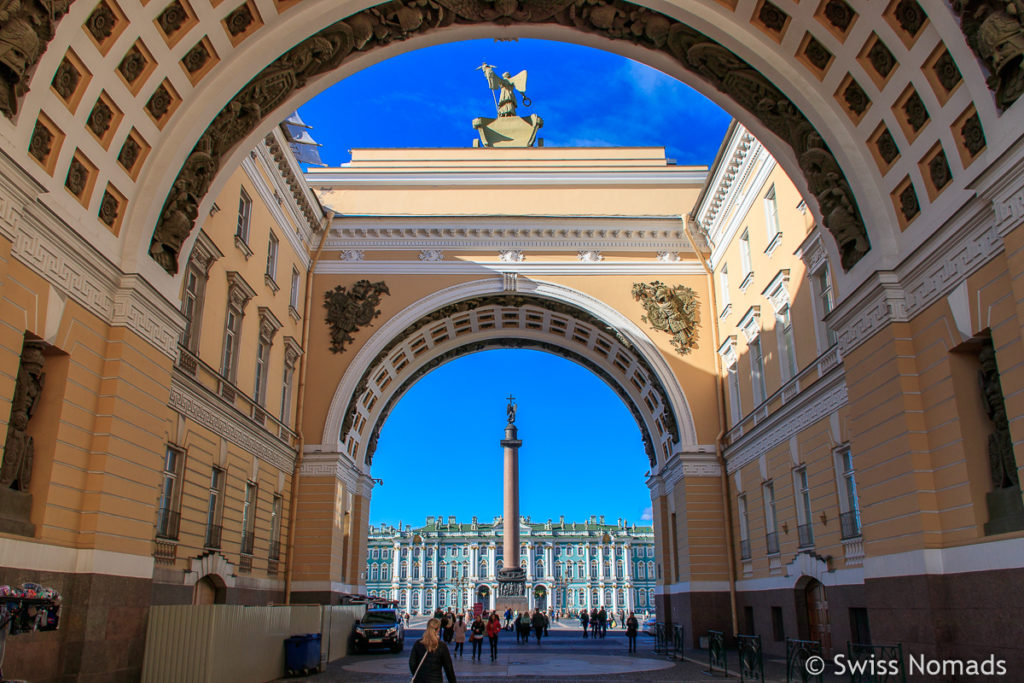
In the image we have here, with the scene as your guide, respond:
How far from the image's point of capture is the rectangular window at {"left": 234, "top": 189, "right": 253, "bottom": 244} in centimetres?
2341

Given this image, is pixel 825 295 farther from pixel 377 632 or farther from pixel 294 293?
pixel 294 293

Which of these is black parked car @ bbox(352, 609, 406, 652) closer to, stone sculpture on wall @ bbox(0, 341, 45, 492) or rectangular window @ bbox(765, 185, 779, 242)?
stone sculpture on wall @ bbox(0, 341, 45, 492)

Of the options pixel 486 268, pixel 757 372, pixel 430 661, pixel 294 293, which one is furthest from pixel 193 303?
pixel 757 372

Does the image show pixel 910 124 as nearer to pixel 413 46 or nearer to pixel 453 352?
pixel 413 46

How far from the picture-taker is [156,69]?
12445 mm

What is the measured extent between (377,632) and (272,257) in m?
12.5

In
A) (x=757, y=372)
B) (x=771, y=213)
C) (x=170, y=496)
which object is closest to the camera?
(x=170, y=496)

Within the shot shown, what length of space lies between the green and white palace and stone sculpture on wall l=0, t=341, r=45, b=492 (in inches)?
4629

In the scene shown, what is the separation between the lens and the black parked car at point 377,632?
25266 mm

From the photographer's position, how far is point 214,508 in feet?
68.8

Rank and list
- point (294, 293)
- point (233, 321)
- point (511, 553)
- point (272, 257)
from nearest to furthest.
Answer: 1. point (233, 321)
2. point (272, 257)
3. point (294, 293)
4. point (511, 553)

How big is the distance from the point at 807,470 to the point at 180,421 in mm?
15641

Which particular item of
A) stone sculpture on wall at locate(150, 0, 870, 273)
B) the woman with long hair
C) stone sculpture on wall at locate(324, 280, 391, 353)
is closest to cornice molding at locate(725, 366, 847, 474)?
stone sculpture on wall at locate(150, 0, 870, 273)

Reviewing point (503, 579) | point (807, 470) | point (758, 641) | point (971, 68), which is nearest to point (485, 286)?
point (807, 470)
